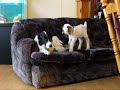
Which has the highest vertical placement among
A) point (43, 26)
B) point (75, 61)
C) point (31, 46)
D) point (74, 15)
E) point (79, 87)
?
point (74, 15)

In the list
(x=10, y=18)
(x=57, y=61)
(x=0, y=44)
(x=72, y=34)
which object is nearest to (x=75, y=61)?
(x=57, y=61)

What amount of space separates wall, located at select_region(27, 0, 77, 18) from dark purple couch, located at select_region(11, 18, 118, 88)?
99cm

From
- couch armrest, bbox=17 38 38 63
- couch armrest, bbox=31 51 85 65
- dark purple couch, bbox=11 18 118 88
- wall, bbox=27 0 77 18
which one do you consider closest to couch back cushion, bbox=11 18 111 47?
dark purple couch, bbox=11 18 118 88

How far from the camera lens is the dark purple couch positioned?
2.67 m

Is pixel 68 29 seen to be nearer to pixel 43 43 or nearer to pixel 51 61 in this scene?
pixel 43 43

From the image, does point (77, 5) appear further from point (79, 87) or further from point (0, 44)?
point (79, 87)

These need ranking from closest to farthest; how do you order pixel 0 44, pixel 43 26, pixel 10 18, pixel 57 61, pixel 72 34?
pixel 57 61 < pixel 72 34 < pixel 43 26 < pixel 0 44 < pixel 10 18

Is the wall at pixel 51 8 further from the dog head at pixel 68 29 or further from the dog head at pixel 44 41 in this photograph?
the dog head at pixel 44 41

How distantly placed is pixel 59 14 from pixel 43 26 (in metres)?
1.19

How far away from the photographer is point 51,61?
264cm

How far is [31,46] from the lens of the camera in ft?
8.80

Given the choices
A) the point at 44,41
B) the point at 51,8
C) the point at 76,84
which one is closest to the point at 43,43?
the point at 44,41

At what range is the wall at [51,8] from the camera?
14.5 feet

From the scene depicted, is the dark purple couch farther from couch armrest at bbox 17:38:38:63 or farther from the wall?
the wall
